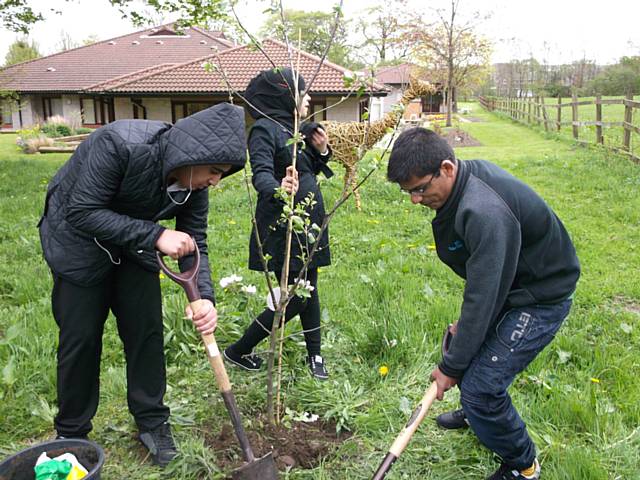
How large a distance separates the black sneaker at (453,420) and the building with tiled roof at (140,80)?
633 inches

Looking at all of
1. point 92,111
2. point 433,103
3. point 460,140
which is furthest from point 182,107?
point 433,103

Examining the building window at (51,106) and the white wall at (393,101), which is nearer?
the white wall at (393,101)

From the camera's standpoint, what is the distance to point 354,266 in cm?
560

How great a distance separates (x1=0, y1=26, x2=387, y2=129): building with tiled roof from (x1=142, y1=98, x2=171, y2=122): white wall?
4cm

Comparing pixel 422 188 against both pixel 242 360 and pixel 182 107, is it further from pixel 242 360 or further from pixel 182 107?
pixel 182 107

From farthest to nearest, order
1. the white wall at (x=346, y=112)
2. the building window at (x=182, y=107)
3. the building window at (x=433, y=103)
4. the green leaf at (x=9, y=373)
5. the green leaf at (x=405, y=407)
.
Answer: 1. the building window at (x=433, y=103)
2. the building window at (x=182, y=107)
3. the white wall at (x=346, y=112)
4. the green leaf at (x=9, y=373)
5. the green leaf at (x=405, y=407)

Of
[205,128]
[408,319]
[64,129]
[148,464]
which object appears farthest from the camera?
[64,129]

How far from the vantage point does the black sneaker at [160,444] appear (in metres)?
2.75

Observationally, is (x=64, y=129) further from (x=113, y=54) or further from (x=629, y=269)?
(x=629, y=269)

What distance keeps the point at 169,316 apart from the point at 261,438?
53.2 inches

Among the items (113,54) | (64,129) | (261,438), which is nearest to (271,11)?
(261,438)

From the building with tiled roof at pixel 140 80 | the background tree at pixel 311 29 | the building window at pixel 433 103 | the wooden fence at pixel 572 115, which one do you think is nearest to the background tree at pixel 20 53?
the building with tiled roof at pixel 140 80

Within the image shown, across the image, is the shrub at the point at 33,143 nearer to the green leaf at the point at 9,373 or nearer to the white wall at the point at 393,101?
the white wall at the point at 393,101

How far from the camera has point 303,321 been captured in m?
3.49
